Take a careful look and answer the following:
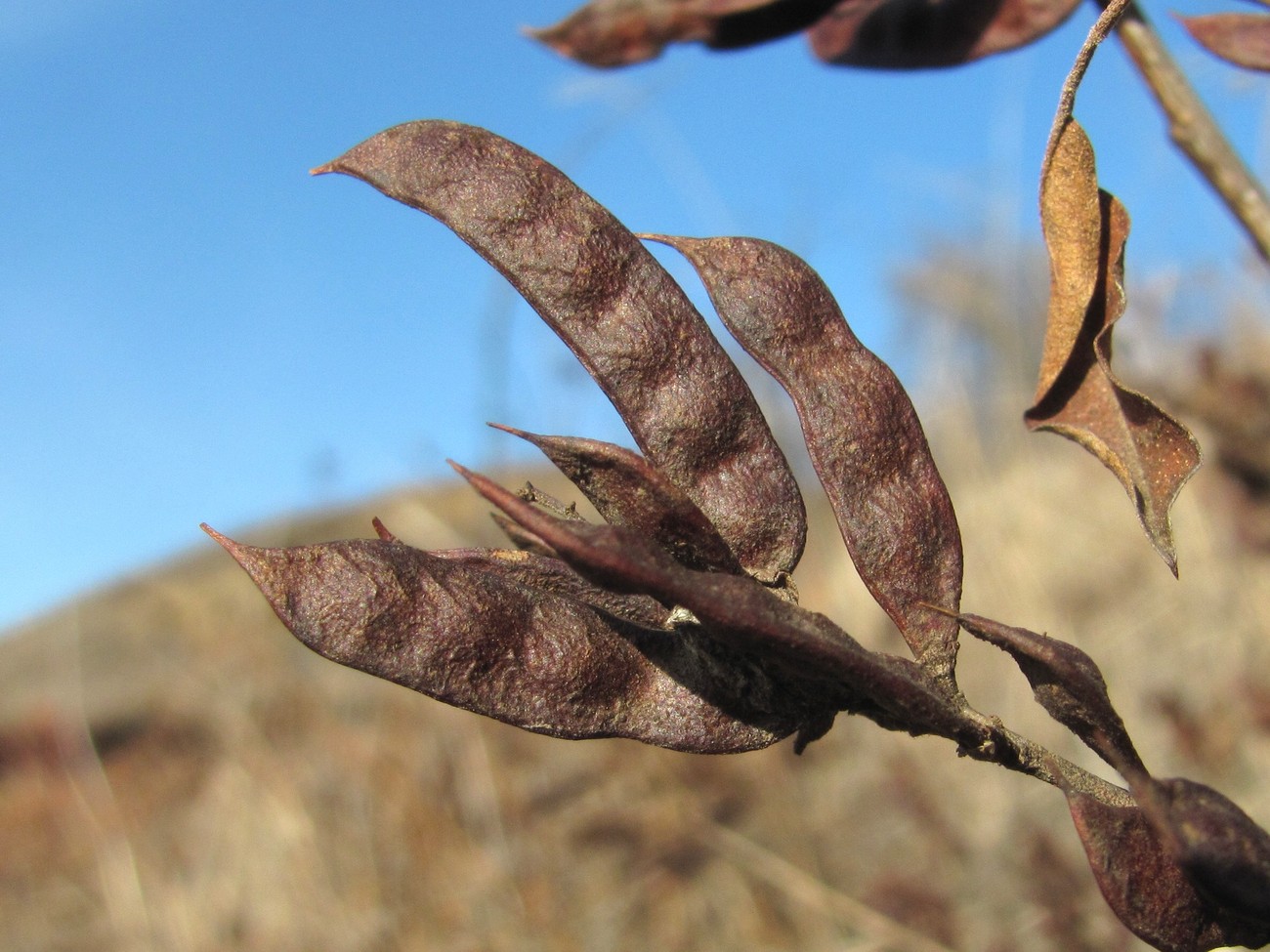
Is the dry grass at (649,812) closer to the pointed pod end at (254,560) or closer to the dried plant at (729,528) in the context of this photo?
the dried plant at (729,528)

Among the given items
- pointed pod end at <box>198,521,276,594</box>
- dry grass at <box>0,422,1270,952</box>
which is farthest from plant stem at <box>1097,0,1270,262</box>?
dry grass at <box>0,422,1270,952</box>

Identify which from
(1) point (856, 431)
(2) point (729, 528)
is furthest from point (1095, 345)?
(2) point (729, 528)

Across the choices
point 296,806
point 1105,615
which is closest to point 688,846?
point 296,806

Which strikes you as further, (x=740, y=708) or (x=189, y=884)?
(x=189, y=884)

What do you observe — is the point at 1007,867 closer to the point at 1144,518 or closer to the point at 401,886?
the point at 401,886

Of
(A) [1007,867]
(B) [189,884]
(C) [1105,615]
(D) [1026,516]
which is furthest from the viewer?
(C) [1105,615]

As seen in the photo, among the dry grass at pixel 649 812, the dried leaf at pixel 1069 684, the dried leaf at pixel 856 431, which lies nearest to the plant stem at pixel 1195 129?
the dried leaf at pixel 856 431

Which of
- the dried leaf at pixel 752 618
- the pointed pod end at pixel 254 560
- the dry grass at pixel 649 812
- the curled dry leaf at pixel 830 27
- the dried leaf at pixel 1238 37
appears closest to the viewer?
the dried leaf at pixel 752 618

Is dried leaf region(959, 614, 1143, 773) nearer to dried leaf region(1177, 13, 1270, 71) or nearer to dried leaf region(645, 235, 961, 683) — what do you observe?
dried leaf region(645, 235, 961, 683)
